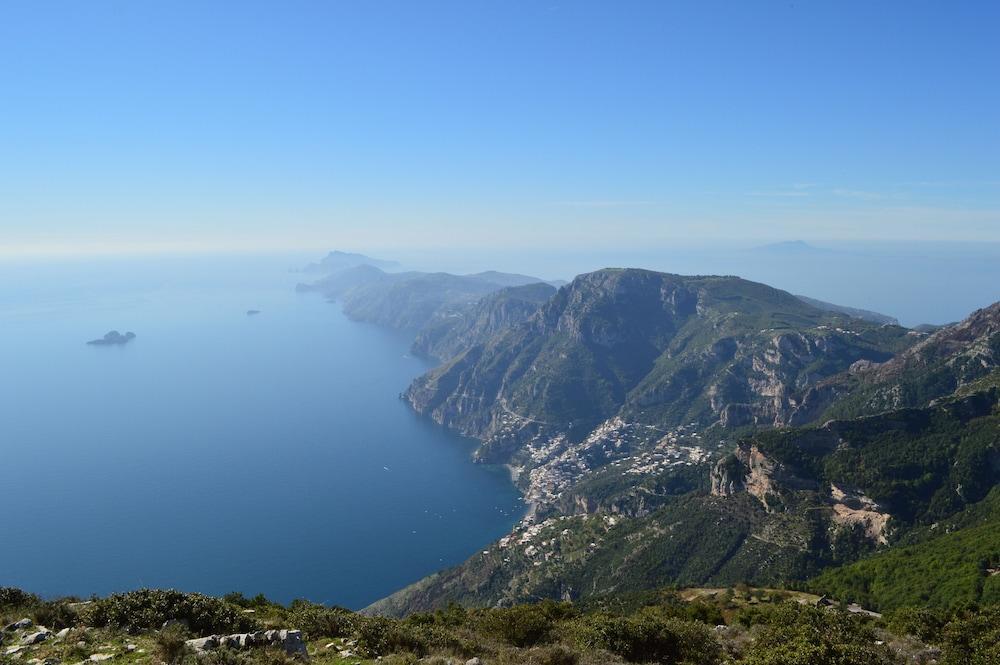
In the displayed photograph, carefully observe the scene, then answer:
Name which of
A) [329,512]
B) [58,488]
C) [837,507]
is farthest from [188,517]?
[837,507]

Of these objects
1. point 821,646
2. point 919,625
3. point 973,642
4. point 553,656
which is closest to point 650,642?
point 553,656

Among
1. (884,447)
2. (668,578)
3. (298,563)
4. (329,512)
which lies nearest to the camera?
(668,578)

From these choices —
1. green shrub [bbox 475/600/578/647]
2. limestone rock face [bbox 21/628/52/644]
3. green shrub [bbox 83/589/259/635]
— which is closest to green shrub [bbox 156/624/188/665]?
green shrub [bbox 83/589/259/635]

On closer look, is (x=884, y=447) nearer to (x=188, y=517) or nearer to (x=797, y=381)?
(x=797, y=381)

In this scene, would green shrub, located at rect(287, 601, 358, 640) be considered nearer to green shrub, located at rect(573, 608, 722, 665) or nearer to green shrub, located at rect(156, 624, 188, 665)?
green shrub, located at rect(156, 624, 188, 665)

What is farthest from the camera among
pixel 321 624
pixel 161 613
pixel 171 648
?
pixel 321 624

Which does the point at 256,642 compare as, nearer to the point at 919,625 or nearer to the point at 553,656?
the point at 553,656

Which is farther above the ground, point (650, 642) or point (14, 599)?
point (14, 599)

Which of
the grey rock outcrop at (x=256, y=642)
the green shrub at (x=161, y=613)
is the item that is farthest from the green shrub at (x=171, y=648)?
the green shrub at (x=161, y=613)

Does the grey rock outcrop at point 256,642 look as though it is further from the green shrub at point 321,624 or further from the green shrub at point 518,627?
the green shrub at point 518,627
